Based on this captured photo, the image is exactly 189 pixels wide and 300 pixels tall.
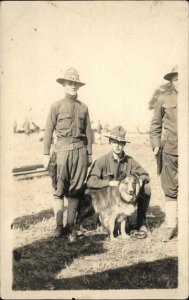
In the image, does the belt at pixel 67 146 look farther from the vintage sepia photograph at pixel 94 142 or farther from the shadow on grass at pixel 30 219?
the shadow on grass at pixel 30 219

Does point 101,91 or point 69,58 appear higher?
point 69,58

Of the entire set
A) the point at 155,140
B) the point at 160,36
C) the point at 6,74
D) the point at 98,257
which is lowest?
the point at 98,257

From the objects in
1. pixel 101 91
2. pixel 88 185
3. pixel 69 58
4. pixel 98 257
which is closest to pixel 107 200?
pixel 88 185

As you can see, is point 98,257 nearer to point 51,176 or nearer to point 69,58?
point 51,176

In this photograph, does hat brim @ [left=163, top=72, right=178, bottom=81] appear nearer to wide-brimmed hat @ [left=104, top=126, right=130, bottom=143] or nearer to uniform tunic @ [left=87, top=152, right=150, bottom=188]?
wide-brimmed hat @ [left=104, top=126, right=130, bottom=143]

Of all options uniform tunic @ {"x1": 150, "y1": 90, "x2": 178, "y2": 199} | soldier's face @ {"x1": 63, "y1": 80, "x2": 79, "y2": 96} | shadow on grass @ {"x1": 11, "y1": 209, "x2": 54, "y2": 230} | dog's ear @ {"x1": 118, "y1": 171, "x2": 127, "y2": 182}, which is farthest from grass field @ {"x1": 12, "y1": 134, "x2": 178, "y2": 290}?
soldier's face @ {"x1": 63, "y1": 80, "x2": 79, "y2": 96}

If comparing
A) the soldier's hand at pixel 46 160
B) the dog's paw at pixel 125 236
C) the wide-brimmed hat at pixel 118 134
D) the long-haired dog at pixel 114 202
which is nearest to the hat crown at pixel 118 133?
the wide-brimmed hat at pixel 118 134
